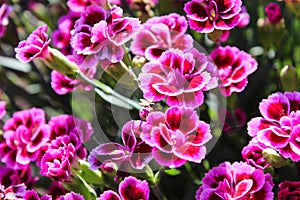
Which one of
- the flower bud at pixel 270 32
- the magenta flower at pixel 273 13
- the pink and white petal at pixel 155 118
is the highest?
the pink and white petal at pixel 155 118

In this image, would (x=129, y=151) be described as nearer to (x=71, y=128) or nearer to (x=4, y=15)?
(x=71, y=128)

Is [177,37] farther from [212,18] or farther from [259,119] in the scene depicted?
[259,119]

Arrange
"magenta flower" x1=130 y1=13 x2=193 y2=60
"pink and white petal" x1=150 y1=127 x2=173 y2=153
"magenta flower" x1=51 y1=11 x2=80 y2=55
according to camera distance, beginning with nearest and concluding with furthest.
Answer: "pink and white petal" x1=150 y1=127 x2=173 y2=153
"magenta flower" x1=130 y1=13 x2=193 y2=60
"magenta flower" x1=51 y1=11 x2=80 y2=55

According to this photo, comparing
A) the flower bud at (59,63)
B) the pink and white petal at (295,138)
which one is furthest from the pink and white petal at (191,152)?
the flower bud at (59,63)

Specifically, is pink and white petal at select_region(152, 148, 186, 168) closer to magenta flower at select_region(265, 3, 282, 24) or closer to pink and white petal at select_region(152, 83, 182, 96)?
pink and white petal at select_region(152, 83, 182, 96)

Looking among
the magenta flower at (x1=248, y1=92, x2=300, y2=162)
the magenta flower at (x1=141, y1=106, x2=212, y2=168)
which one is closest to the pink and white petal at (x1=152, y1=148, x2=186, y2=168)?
the magenta flower at (x1=141, y1=106, x2=212, y2=168)

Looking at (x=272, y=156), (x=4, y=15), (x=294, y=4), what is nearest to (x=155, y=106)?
(x=272, y=156)

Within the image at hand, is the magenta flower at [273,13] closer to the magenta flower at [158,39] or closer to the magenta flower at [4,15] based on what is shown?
the magenta flower at [158,39]
